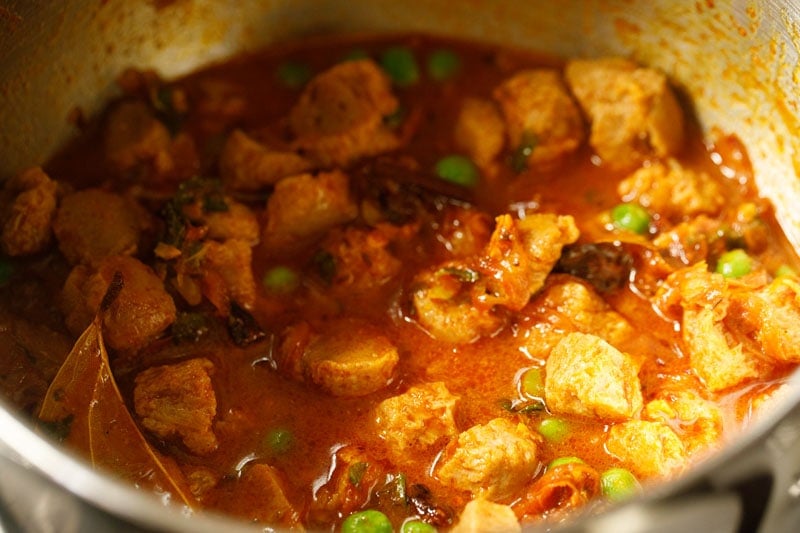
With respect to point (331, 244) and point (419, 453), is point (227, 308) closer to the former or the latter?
point (331, 244)

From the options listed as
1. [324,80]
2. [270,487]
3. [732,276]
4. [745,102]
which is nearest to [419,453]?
[270,487]

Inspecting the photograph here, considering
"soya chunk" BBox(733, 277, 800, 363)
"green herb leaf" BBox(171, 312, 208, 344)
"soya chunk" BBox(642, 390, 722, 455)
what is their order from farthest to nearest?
1. "green herb leaf" BBox(171, 312, 208, 344)
2. "soya chunk" BBox(733, 277, 800, 363)
3. "soya chunk" BBox(642, 390, 722, 455)

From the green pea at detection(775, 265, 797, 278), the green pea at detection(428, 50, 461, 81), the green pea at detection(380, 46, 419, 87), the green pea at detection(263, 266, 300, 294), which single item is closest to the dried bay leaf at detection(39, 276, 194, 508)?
the green pea at detection(263, 266, 300, 294)

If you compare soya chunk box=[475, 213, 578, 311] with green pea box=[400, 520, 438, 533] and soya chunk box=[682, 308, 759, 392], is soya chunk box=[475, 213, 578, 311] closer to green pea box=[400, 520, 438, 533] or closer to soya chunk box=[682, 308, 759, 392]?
soya chunk box=[682, 308, 759, 392]

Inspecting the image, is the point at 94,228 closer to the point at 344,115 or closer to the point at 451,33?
the point at 344,115

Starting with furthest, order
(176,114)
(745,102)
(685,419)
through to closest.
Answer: (176,114) → (745,102) → (685,419)

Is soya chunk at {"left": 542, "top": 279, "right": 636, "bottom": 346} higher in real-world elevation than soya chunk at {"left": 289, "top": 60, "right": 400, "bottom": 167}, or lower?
lower
